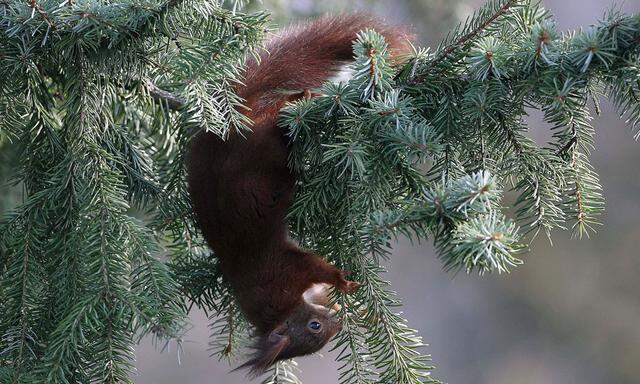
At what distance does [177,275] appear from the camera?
5.79ft

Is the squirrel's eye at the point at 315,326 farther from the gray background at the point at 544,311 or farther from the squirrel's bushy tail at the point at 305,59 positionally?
the gray background at the point at 544,311

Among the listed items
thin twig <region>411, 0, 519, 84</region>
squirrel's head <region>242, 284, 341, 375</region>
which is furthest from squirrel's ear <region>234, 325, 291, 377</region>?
thin twig <region>411, 0, 519, 84</region>

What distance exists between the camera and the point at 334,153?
51.9 inches

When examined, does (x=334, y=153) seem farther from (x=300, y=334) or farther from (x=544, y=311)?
(x=544, y=311)

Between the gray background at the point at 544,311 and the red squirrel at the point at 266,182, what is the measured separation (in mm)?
4870

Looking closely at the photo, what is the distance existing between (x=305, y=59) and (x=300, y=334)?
77 centimetres

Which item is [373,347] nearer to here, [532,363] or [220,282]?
[220,282]

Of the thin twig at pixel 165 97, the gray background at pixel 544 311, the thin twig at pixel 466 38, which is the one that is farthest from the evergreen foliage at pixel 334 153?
the gray background at pixel 544 311

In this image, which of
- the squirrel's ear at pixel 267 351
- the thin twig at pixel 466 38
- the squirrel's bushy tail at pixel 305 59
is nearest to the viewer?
the thin twig at pixel 466 38

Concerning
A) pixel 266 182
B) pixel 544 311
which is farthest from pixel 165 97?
pixel 544 311

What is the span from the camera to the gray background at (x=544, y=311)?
23.0 feet

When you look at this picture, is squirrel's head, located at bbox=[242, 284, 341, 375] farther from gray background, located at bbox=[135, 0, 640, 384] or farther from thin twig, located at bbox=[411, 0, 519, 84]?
gray background, located at bbox=[135, 0, 640, 384]

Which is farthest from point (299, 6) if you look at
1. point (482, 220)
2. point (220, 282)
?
point (482, 220)

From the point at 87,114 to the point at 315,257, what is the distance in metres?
0.61
